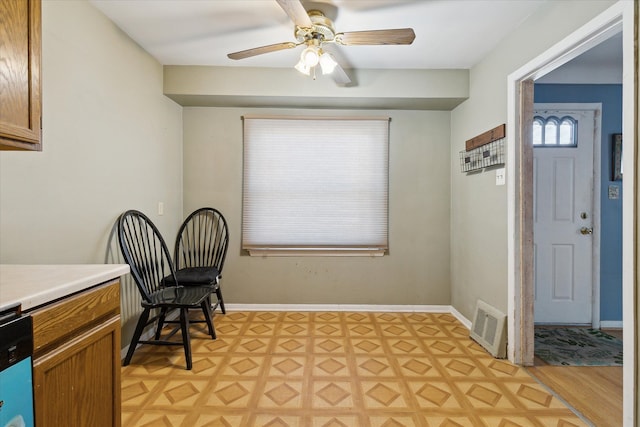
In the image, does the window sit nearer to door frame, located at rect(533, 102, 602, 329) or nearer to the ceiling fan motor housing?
door frame, located at rect(533, 102, 602, 329)

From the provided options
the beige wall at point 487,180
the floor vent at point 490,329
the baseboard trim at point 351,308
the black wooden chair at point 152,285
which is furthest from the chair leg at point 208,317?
the beige wall at point 487,180

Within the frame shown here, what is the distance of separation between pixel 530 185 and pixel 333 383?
196cm

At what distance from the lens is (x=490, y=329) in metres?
2.49

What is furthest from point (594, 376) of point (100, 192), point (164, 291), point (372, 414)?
point (100, 192)

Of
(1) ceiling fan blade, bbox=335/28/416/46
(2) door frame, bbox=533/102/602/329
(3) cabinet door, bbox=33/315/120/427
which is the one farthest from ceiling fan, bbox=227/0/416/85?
(2) door frame, bbox=533/102/602/329

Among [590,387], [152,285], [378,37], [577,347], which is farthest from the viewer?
[577,347]

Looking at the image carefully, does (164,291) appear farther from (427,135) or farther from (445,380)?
(427,135)

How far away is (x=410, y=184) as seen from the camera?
3383mm

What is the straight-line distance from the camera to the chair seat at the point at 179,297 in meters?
2.14

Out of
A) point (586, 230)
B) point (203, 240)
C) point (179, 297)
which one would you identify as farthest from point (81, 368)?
point (586, 230)

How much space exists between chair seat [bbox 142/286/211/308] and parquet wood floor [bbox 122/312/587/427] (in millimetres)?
469

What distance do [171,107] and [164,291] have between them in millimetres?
1820

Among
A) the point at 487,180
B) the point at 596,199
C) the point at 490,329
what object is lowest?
the point at 490,329

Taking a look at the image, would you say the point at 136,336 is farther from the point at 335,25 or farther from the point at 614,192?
the point at 614,192
